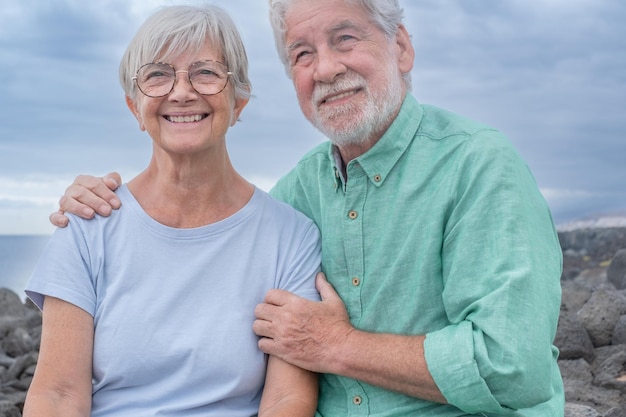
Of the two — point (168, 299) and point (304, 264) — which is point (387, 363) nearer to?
point (304, 264)

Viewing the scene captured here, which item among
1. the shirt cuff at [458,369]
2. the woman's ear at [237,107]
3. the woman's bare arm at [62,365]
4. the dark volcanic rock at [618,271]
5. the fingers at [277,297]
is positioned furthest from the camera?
the dark volcanic rock at [618,271]

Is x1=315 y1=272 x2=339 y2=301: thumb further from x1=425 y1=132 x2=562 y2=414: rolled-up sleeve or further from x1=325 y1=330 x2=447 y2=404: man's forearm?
x1=425 y1=132 x2=562 y2=414: rolled-up sleeve

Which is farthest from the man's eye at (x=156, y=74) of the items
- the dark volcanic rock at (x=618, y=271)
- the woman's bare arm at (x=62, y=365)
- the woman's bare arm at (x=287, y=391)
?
the dark volcanic rock at (x=618, y=271)

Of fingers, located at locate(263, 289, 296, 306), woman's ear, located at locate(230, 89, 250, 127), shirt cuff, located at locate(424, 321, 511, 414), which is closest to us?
shirt cuff, located at locate(424, 321, 511, 414)

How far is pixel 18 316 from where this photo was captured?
10.2 metres

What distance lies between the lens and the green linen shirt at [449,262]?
260 centimetres

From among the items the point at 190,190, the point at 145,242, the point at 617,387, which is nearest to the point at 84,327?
the point at 145,242

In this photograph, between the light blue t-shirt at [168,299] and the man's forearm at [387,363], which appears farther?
the light blue t-shirt at [168,299]

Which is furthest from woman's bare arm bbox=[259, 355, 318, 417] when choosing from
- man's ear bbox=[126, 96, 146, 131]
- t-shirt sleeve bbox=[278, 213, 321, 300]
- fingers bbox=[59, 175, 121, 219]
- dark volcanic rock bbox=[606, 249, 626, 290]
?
dark volcanic rock bbox=[606, 249, 626, 290]

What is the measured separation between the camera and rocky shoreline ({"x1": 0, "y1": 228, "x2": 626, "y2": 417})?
582 centimetres

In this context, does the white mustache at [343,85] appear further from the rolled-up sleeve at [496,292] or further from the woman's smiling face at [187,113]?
the rolled-up sleeve at [496,292]

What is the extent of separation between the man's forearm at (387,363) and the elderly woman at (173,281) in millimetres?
234

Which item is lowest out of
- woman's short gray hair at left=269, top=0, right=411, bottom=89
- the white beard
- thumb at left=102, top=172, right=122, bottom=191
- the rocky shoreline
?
the rocky shoreline

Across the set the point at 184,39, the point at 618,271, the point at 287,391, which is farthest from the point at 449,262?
the point at 618,271
